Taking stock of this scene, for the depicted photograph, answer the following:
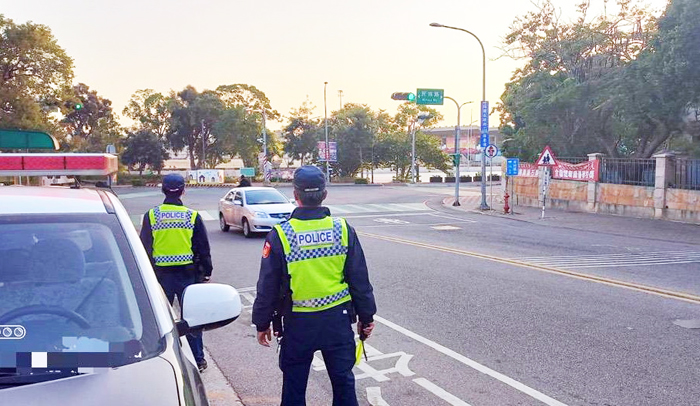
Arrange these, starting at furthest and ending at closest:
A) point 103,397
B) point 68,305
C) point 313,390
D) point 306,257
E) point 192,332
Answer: point 313,390, point 306,257, point 192,332, point 68,305, point 103,397

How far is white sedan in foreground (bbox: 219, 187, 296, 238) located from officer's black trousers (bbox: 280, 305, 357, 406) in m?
12.9

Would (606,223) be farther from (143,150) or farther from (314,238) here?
(143,150)

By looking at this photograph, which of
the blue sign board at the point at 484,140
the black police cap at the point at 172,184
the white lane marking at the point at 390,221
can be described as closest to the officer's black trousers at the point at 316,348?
the black police cap at the point at 172,184

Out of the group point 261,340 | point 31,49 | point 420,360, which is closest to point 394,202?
point 31,49

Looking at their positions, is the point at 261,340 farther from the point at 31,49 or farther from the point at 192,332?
the point at 31,49

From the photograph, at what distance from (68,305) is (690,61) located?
21.9m

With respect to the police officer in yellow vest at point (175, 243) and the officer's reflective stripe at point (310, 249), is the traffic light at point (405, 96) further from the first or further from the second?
the officer's reflective stripe at point (310, 249)

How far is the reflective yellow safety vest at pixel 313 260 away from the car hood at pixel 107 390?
1.40m

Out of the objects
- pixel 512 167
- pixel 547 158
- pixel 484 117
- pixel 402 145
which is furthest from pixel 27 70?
pixel 402 145

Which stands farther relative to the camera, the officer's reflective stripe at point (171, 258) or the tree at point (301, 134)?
the tree at point (301, 134)

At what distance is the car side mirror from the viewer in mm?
2967

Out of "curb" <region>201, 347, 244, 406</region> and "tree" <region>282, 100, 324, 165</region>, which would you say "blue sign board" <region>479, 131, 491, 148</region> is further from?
"tree" <region>282, 100, 324, 165</region>

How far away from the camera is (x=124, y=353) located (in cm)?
246

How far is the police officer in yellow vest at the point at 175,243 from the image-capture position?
18.9 ft
